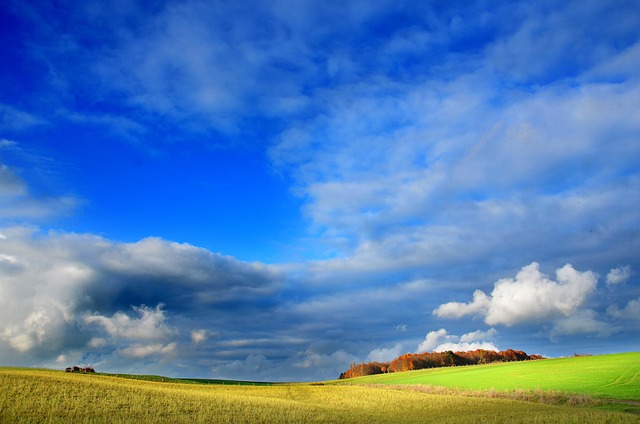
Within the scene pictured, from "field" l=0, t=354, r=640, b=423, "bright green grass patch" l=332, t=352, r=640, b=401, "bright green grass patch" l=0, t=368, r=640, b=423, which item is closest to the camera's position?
"bright green grass patch" l=0, t=368, r=640, b=423

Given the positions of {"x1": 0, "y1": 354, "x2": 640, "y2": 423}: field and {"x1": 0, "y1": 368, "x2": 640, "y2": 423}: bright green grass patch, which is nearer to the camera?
{"x1": 0, "y1": 368, "x2": 640, "y2": 423}: bright green grass patch

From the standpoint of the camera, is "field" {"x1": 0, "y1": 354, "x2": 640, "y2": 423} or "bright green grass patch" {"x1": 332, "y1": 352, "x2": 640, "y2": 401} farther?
"bright green grass patch" {"x1": 332, "y1": 352, "x2": 640, "y2": 401}

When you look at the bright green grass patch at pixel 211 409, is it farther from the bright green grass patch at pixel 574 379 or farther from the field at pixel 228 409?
the bright green grass patch at pixel 574 379

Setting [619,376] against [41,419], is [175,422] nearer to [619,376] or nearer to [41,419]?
[41,419]

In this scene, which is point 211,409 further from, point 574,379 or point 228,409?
point 574,379

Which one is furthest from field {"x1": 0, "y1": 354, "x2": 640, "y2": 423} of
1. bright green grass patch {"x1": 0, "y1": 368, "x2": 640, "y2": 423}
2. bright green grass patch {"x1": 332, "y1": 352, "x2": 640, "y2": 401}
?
bright green grass patch {"x1": 332, "y1": 352, "x2": 640, "y2": 401}

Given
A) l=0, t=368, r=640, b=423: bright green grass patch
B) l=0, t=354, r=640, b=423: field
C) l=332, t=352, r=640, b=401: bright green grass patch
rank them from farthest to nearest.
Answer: l=332, t=352, r=640, b=401: bright green grass patch, l=0, t=354, r=640, b=423: field, l=0, t=368, r=640, b=423: bright green grass patch

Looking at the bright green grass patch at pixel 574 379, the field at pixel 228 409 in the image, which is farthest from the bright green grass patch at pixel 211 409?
the bright green grass patch at pixel 574 379

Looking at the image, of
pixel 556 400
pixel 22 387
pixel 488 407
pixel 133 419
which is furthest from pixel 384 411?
pixel 22 387

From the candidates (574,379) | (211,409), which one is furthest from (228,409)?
(574,379)

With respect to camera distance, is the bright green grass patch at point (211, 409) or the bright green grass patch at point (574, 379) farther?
the bright green grass patch at point (574, 379)

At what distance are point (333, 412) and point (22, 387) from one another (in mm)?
37232

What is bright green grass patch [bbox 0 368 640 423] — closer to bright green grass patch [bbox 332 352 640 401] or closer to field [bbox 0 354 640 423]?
field [bbox 0 354 640 423]

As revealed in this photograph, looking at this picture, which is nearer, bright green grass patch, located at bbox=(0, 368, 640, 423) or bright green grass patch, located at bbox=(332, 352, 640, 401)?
bright green grass patch, located at bbox=(0, 368, 640, 423)
